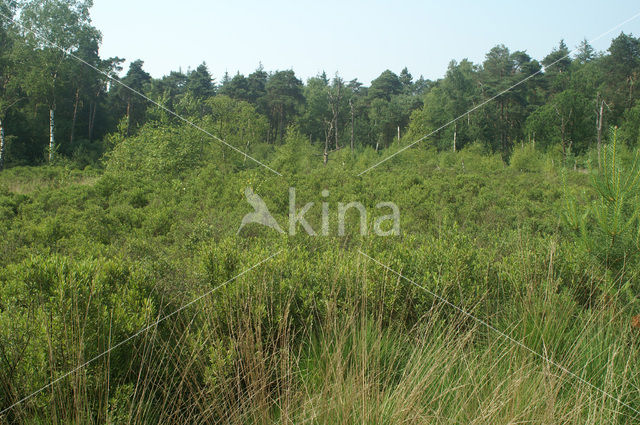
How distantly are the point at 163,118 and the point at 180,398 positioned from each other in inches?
852

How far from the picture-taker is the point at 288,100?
50625 mm

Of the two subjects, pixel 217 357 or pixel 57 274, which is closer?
pixel 217 357

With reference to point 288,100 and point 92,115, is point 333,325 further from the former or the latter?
point 288,100

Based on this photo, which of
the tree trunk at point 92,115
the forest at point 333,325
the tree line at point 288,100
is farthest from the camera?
the tree trunk at point 92,115

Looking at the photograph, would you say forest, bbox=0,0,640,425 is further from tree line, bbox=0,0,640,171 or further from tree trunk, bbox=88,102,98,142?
tree trunk, bbox=88,102,98,142

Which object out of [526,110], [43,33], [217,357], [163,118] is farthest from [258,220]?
[526,110]

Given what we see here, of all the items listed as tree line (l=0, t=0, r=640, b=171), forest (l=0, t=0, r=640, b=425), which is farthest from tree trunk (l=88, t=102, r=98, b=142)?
forest (l=0, t=0, r=640, b=425)

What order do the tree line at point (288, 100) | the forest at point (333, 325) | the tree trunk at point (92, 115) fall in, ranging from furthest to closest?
1. the tree trunk at point (92, 115)
2. the tree line at point (288, 100)
3. the forest at point (333, 325)

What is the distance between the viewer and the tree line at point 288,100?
26.2m

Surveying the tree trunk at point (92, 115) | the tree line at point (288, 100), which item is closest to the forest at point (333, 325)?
the tree line at point (288, 100)

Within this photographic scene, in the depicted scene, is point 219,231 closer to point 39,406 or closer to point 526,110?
point 39,406

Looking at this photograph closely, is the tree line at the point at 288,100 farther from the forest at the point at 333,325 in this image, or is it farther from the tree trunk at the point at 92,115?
the forest at the point at 333,325

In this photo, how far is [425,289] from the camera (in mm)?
3289

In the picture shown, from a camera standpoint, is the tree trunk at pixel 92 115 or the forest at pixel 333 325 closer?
the forest at pixel 333 325
